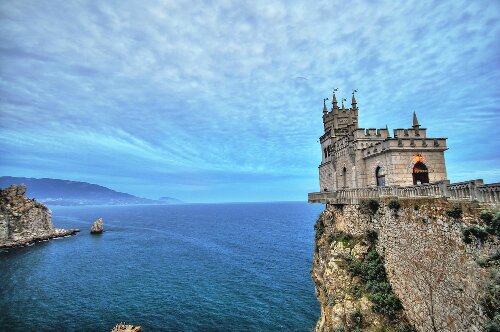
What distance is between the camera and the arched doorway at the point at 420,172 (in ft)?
82.1

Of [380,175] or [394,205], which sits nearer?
[394,205]

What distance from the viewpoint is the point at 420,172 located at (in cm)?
2514

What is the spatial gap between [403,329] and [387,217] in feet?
23.4

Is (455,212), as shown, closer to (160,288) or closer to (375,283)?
(375,283)

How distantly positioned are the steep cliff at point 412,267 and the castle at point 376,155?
4.49m

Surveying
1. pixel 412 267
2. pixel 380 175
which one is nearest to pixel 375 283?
pixel 412 267

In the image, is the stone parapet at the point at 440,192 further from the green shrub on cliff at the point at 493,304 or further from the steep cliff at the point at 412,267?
the green shrub on cliff at the point at 493,304

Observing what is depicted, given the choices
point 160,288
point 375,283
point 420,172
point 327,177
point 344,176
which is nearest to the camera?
point 375,283

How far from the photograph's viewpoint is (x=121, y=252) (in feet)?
248

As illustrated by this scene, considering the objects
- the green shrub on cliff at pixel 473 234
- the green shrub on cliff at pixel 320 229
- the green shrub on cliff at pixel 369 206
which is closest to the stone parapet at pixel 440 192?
the green shrub on cliff at pixel 369 206

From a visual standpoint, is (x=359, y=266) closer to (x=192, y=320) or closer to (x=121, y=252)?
(x=192, y=320)

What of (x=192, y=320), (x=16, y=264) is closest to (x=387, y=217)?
(x=192, y=320)

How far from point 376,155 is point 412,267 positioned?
1245 centimetres

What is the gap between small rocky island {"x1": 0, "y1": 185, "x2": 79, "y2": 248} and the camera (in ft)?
284
